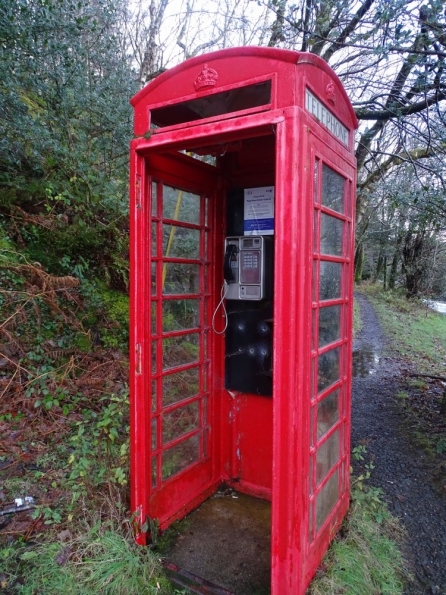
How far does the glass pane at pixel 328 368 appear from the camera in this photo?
216 centimetres

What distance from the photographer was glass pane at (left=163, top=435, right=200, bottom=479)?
8.58 ft

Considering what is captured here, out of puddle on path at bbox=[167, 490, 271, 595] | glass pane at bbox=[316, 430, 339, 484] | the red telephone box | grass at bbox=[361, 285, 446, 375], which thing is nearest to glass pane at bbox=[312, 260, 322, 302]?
the red telephone box

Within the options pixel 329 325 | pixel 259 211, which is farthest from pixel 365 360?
pixel 329 325

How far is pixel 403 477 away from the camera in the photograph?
11.2 feet

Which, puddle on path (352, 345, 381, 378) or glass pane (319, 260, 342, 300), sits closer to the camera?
glass pane (319, 260, 342, 300)

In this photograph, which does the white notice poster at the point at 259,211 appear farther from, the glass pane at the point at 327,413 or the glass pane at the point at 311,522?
the glass pane at the point at 311,522

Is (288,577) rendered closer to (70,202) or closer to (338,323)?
(338,323)

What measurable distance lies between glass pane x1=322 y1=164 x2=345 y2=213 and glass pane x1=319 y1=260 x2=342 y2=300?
1.07ft

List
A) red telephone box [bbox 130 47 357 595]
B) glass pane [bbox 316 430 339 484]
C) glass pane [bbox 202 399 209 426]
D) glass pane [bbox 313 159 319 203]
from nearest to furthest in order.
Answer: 1. red telephone box [bbox 130 47 357 595]
2. glass pane [bbox 313 159 319 203]
3. glass pane [bbox 316 430 339 484]
4. glass pane [bbox 202 399 209 426]

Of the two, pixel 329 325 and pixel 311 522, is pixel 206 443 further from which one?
pixel 329 325

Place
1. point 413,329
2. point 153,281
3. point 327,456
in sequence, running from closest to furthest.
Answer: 1. point 327,456
2. point 153,281
3. point 413,329

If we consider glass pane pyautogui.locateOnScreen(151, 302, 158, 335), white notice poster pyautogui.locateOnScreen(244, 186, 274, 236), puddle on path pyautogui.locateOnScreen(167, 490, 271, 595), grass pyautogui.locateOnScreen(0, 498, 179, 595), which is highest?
white notice poster pyautogui.locateOnScreen(244, 186, 274, 236)

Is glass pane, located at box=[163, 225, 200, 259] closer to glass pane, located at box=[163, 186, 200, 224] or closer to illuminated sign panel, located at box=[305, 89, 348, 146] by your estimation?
glass pane, located at box=[163, 186, 200, 224]

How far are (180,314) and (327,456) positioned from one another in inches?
50.7
